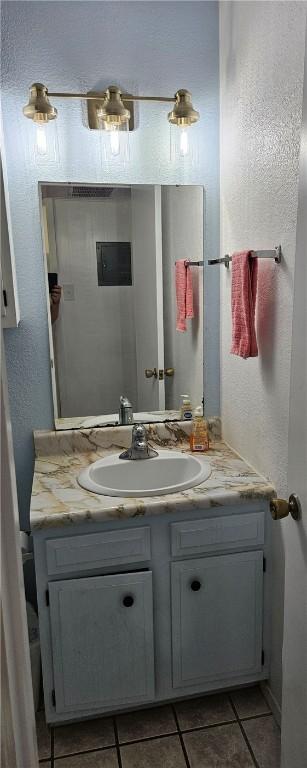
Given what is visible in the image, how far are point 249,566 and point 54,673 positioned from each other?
677 millimetres

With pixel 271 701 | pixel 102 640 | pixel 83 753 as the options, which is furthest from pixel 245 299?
pixel 83 753

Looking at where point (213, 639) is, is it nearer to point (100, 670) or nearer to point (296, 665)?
point (100, 670)

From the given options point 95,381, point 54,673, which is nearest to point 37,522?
point 54,673

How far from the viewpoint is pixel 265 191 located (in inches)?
58.6

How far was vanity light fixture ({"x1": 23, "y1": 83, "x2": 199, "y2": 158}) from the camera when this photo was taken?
1595 mm

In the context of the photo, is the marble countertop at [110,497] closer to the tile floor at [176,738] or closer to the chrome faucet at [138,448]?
the chrome faucet at [138,448]

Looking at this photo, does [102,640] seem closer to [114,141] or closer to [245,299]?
[245,299]

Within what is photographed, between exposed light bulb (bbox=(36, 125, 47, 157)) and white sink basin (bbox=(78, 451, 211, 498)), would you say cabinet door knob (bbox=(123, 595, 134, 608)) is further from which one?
exposed light bulb (bbox=(36, 125, 47, 157))

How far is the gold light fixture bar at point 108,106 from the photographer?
5.22 feet

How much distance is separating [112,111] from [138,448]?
44.2 inches

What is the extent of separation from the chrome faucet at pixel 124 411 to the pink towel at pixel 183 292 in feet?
1.18

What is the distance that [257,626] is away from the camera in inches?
65.2

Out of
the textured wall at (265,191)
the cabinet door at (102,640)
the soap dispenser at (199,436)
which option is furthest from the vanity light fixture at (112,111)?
the cabinet door at (102,640)

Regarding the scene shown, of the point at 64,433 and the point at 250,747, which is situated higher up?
the point at 64,433
